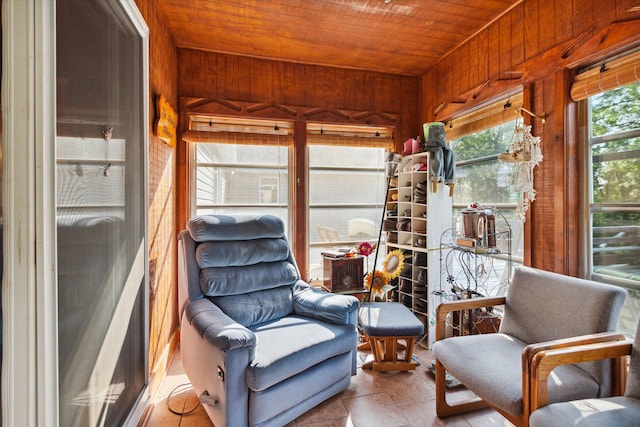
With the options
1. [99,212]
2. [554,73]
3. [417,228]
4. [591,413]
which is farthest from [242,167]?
[591,413]

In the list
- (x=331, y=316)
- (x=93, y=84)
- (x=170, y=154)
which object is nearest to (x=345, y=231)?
(x=331, y=316)

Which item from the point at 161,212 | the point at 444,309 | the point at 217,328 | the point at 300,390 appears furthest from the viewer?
the point at 161,212

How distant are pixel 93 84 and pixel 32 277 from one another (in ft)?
2.59

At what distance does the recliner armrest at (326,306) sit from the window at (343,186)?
1.01 m

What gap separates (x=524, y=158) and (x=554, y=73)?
0.60 meters

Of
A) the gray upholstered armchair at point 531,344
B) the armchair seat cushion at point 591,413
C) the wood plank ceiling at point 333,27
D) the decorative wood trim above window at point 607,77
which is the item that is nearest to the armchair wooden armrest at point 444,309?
the gray upholstered armchair at point 531,344

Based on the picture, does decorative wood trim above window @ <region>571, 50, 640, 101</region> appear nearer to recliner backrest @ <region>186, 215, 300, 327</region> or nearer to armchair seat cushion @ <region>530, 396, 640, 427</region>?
armchair seat cushion @ <region>530, 396, 640, 427</region>

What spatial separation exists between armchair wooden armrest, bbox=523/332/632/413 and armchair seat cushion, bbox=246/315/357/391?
102 centimetres

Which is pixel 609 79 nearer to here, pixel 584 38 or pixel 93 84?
pixel 584 38

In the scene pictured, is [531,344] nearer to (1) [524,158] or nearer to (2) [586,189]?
(2) [586,189]

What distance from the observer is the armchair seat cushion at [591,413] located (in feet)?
3.94

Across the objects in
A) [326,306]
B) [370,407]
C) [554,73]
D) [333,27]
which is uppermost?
[333,27]

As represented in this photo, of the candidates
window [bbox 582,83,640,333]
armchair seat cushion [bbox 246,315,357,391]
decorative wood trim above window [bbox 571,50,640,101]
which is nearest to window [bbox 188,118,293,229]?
armchair seat cushion [bbox 246,315,357,391]

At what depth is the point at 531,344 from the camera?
1.77 metres
